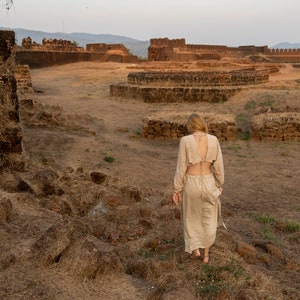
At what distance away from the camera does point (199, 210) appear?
3703 mm

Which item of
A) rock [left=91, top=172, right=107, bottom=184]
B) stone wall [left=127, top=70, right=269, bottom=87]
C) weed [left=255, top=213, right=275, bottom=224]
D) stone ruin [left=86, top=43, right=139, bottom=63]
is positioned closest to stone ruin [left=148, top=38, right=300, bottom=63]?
stone ruin [left=86, top=43, right=139, bottom=63]

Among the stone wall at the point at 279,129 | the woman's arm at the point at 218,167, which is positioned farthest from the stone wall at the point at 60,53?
the woman's arm at the point at 218,167

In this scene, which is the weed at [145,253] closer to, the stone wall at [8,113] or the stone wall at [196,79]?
the stone wall at [8,113]

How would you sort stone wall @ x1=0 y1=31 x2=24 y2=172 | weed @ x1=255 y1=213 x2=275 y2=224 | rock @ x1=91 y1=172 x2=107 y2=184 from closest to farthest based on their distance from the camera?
weed @ x1=255 y1=213 x2=275 y2=224
stone wall @ x1=0 y1=31 x2=24 y2=172
rock @ x1=91 y1=172 x2=107 y2=184

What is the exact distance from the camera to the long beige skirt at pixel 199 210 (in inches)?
144

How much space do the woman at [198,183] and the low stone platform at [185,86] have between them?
506 inches

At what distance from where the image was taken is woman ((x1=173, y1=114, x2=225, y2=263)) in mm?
3645

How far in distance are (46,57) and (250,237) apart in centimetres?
2581

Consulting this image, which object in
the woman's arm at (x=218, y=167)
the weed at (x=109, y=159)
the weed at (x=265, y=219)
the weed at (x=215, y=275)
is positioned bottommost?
the weed at (x=265, y=219)

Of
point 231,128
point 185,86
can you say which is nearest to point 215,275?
point 231,128

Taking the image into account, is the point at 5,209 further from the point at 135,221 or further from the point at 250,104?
the point at 250,104

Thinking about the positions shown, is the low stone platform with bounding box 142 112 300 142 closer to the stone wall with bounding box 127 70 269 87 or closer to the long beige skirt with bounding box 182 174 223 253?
the stone wall with bounding box 127 70 269 87

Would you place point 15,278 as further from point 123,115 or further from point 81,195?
point 123,115

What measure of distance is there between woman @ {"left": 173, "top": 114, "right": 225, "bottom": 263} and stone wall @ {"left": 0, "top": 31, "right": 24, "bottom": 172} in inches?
129
